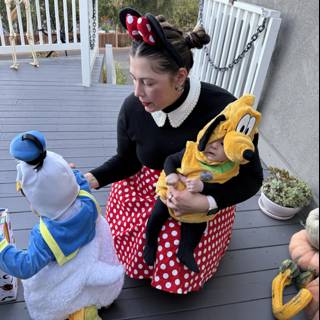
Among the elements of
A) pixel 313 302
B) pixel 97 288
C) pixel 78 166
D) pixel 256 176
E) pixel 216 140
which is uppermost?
pixel 216 140

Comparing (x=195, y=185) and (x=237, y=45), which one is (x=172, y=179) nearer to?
(x=195, y=185)

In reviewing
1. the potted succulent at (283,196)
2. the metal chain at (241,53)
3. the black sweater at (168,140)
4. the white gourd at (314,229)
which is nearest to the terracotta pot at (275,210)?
the potted succulent at (283,196)

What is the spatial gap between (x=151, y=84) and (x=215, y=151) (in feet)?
1.01

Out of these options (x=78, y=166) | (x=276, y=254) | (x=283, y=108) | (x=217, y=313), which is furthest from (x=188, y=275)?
(x=283, y=108)

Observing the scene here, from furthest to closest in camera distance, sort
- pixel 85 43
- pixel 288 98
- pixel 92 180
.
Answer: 1. pixel 85 43
2. pixel 288 98
3. pixel 92 180

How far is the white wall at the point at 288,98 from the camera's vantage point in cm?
187

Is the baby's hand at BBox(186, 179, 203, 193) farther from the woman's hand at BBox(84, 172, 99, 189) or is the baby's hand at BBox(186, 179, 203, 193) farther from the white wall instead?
the white wall

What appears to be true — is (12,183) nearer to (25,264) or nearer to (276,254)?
(25,264)

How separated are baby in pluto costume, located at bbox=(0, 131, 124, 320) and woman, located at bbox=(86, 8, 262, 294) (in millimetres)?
246

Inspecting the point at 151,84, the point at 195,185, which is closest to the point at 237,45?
the point at 151,84

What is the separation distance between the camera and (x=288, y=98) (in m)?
2.07

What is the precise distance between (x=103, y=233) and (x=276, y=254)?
0.94 meters

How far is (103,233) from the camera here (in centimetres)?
108

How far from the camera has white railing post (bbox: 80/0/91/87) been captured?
3070 mm
